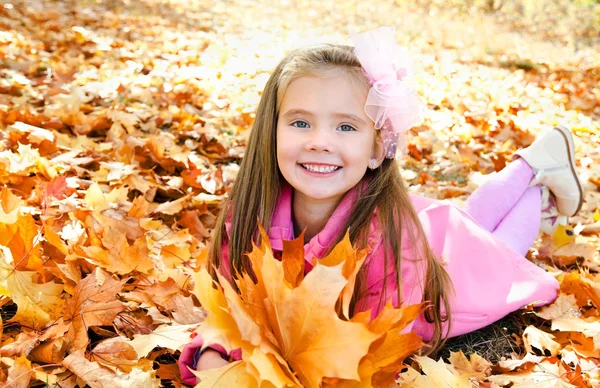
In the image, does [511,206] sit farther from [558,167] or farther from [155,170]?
[155,170]

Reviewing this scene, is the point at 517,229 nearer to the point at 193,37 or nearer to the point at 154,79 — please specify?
the point at 154,79

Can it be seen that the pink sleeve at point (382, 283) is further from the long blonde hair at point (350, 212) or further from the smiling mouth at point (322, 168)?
the smiling mouth at point (322, 168)

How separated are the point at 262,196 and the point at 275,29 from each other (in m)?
7.03

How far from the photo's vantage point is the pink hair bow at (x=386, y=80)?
1466 mm

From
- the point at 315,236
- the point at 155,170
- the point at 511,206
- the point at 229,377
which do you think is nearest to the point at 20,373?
the point at 229,377

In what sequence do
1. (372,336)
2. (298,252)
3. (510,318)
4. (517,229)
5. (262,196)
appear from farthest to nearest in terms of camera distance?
(517,229)
(510,318)
(262,196)
(298,252)
(372,336)

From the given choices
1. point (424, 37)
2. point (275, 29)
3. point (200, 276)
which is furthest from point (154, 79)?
point (424, 37)

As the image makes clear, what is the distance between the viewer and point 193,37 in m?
6.67

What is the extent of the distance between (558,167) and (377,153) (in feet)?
4.16

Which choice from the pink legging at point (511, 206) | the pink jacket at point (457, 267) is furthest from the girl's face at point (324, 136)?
the pink legging at point (511, 206)

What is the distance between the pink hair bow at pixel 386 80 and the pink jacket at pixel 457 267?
0.24m

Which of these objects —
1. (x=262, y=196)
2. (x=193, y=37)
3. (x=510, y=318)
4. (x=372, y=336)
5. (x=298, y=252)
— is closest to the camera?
(x=372, y=336)

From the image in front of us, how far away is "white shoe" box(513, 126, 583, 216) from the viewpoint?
2459 mm

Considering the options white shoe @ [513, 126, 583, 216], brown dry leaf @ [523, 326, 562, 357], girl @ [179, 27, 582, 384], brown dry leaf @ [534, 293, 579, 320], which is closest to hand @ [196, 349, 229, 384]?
girl @ [179, 27, 582, 384]
